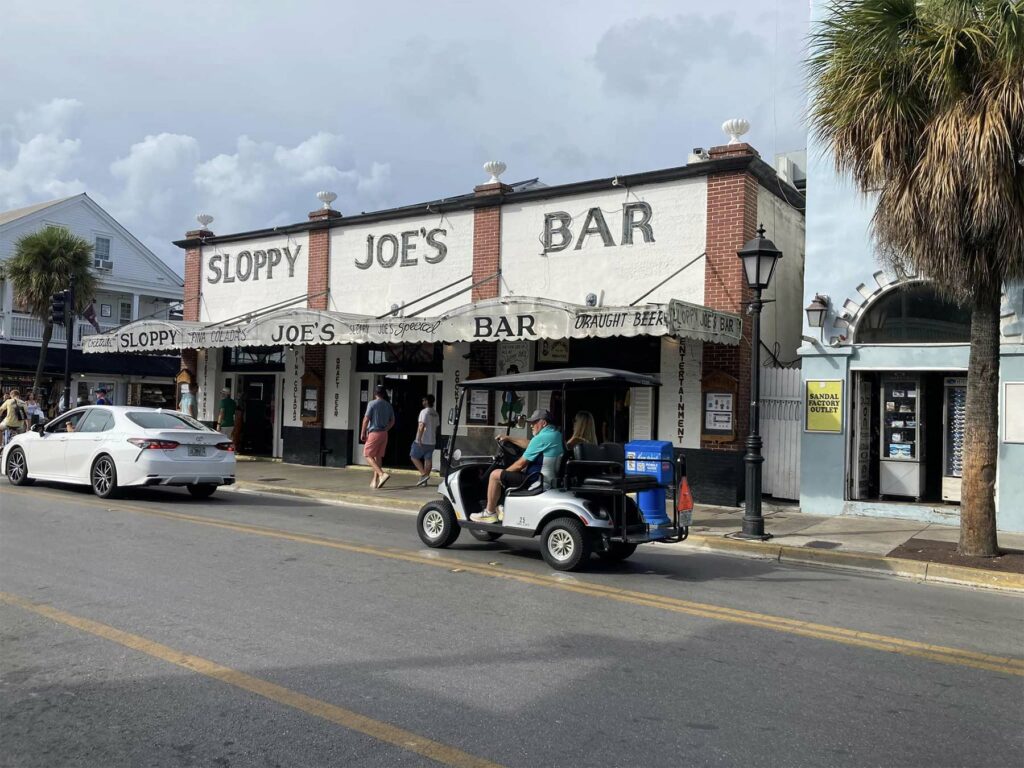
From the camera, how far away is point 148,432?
12.4 m

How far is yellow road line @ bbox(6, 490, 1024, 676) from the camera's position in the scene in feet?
18.9

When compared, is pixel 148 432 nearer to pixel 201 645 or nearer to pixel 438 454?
pixel 438 454

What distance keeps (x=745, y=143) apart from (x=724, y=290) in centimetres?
249

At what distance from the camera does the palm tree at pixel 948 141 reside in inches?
334

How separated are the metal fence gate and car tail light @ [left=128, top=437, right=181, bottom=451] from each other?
30.7ft

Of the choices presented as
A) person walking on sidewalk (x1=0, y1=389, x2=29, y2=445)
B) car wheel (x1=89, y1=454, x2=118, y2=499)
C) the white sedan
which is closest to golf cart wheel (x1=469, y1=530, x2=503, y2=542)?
the white sedan

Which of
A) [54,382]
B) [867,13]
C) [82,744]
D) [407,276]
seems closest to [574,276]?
[407,276]

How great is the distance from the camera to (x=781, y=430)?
46.0ft

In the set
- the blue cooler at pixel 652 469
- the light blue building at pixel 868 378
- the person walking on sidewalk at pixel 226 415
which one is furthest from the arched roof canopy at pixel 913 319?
the person walking on sidewalk at pixel 226 415

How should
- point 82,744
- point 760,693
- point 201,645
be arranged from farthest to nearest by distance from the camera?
point 201,645, point 760,693, point 82,744

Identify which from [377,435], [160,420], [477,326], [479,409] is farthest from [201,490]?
[479,409]

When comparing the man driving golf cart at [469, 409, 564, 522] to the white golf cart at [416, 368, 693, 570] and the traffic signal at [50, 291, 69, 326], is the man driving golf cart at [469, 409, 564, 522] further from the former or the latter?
the traffic signal at [50, 291, 69, 326]

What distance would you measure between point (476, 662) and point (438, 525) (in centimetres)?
425

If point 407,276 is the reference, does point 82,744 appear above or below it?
below
